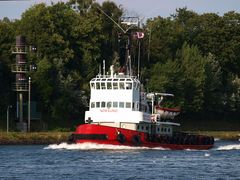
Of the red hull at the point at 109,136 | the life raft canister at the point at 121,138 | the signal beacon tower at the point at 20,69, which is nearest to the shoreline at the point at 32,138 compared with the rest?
the signal beacon tower at the point at 20,69

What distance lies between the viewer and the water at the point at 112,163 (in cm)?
7688

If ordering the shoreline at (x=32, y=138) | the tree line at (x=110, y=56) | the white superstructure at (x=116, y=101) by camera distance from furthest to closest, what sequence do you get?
the tree line at (x=110, y=56) < the shoreline at (x=32, y=138) < the white superstructure at (x=116, y=101)

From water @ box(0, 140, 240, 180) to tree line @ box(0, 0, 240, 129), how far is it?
35.8 metres

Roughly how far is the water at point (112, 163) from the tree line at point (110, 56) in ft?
117

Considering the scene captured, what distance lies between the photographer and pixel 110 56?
163375mm

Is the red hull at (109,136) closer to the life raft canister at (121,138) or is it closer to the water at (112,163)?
the life raft canister at (121,138)

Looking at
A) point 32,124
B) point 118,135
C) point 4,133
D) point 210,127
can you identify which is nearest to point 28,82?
point 32,124

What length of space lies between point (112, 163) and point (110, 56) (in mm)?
77079

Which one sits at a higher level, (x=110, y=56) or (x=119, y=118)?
(x=110, y=56)

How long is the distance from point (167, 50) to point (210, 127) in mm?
15947

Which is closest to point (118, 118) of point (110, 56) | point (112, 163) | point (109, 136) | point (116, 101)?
point (116, 101)

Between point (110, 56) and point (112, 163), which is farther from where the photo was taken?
point (110, 56)

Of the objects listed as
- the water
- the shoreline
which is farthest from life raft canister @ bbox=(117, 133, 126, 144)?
the shoreline

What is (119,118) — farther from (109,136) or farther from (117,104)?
(109,136)
